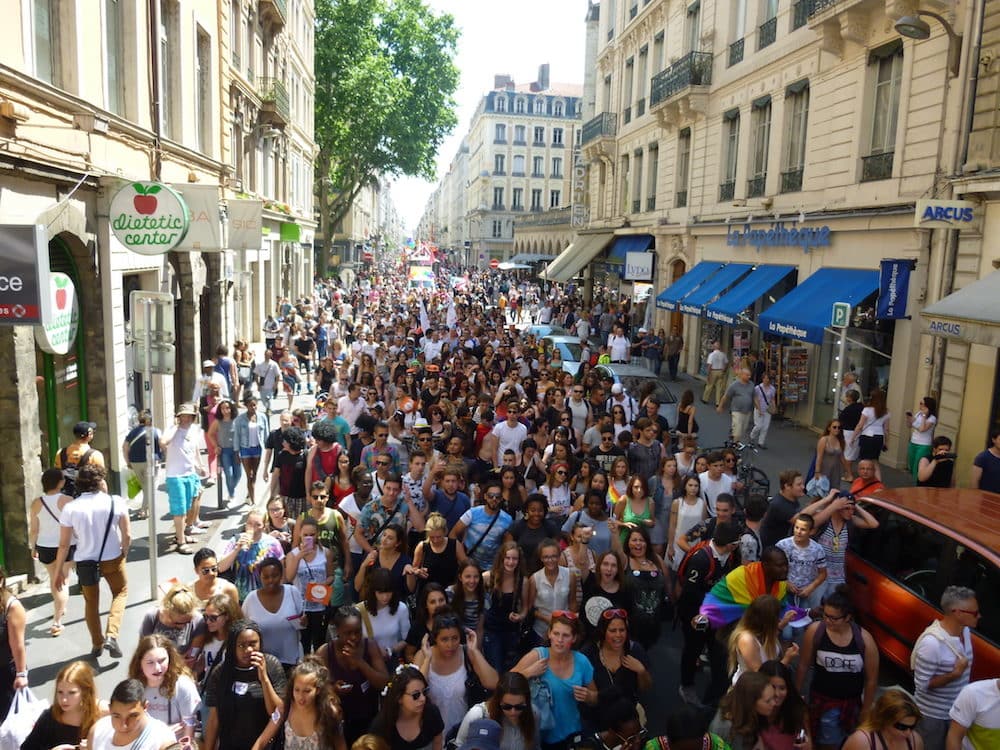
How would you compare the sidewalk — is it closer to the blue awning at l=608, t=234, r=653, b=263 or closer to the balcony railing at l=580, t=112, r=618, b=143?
the blue awning at l=608, t=234, r=653, b=263

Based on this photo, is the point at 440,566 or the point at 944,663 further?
the point at 440,566

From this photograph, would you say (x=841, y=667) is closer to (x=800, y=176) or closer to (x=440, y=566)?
(x=440, y=566)

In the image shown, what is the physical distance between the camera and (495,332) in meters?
21.8

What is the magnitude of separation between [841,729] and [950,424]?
8.58m

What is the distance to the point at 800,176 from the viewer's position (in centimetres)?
1716

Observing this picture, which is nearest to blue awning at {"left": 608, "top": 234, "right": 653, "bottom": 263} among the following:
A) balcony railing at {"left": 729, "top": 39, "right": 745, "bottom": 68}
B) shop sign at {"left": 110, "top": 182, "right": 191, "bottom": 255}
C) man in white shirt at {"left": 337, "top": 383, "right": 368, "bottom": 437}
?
balcony railing at {"left": 729, "top": 39, "right": 745, "bottom": 68}

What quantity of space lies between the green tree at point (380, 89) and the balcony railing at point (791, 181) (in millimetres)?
29036

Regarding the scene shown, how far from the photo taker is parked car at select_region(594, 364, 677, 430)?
1375 cm

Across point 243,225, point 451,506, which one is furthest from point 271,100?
point 451,506

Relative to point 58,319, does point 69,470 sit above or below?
below

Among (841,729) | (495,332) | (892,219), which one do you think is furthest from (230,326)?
(841,729)

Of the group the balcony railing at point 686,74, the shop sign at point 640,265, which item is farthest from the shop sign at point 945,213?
the shop sign at point 640,265

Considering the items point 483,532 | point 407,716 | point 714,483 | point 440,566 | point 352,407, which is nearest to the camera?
point 407,716

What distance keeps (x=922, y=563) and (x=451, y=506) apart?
389cm
